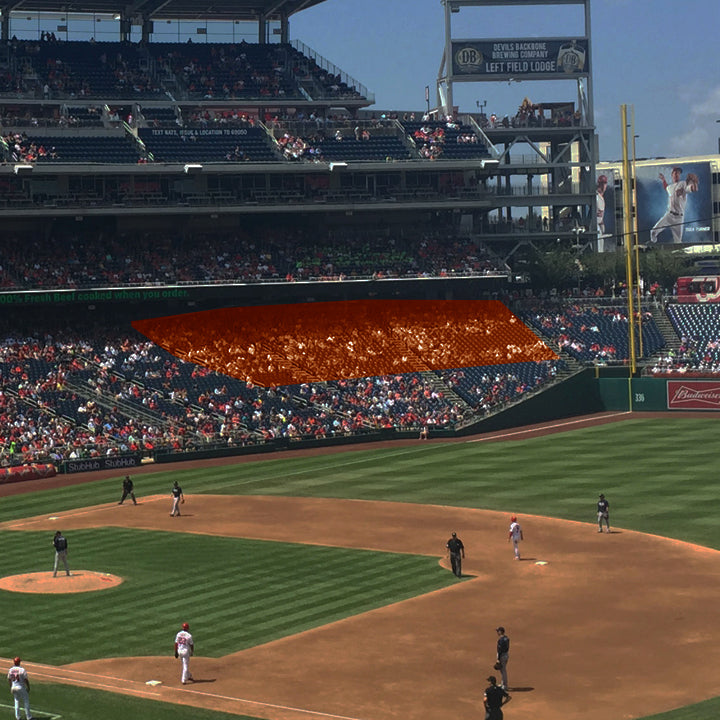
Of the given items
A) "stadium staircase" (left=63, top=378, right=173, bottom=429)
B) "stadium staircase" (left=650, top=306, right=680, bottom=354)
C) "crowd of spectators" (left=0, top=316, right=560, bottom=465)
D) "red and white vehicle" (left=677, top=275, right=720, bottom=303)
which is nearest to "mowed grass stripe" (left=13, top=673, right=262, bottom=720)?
A: "crowd of spectators" (left=0, top=316, right=560, bottom=465)

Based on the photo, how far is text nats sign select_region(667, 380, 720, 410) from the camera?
7650 cm

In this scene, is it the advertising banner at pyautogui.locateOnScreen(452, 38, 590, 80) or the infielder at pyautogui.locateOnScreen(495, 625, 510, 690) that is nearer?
the infielder at pyautogui.locateOnScreen(495, 625, 510, 690)

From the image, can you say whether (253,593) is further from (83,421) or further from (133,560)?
(83,421)

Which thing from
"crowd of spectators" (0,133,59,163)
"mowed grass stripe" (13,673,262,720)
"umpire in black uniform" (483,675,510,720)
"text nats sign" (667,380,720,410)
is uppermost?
"crowd of spectators" (0,133,59,163)

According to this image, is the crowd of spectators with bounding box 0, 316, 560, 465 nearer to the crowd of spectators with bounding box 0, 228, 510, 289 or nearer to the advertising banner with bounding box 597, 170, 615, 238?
the crowd of spectators with bounding box 0, 228, 510, 289

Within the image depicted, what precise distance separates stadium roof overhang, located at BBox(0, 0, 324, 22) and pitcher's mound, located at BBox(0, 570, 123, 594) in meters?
55.7

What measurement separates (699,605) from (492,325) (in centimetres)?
5125

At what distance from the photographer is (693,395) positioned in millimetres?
77250

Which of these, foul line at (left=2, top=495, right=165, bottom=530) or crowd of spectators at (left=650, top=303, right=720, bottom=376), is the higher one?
crowd of spectators at (left=650, top=303, right=720, bottom=376)

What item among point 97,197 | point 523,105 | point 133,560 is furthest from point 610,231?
point 133,560

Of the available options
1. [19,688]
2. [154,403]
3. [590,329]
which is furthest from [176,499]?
[590,329]

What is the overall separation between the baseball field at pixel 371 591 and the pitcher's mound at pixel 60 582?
10 cm

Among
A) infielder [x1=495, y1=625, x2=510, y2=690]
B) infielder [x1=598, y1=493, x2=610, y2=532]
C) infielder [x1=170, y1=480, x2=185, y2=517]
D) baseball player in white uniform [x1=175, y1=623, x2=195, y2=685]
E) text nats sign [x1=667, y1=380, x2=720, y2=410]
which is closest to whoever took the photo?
infielder [x1=495, y1=625, x2=510, y2=690]

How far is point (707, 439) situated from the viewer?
218 ft
